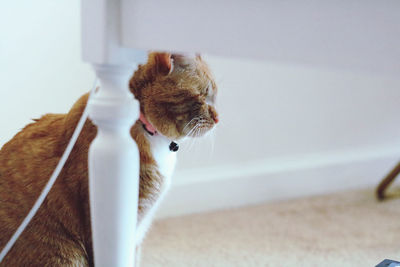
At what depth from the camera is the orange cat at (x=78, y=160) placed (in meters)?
0.93

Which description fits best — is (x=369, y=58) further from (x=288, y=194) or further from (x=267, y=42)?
(x=288, y=194)

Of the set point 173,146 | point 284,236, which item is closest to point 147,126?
point 173,146

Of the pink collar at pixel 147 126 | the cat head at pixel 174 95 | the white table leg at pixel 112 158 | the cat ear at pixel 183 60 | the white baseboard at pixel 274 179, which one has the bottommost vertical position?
the white baseboard at pixel 274 179

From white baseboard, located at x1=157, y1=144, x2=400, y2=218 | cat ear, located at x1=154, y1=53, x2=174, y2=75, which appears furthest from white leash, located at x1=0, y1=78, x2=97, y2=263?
white baseboard, located at x1=157, y1=144, x2=400, y2=218

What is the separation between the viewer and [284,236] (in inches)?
61.1

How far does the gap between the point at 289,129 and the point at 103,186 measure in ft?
3.92

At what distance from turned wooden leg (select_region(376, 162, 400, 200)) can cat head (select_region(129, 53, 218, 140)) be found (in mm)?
1002

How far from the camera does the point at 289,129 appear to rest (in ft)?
6.07

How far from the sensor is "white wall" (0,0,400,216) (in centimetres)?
133

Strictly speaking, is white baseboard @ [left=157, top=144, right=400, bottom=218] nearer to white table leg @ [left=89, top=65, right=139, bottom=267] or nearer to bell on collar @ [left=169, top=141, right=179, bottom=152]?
bell on collar @ [left=169, top=141, right=179, bottom=152]

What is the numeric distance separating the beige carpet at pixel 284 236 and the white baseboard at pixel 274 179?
0.04 meters

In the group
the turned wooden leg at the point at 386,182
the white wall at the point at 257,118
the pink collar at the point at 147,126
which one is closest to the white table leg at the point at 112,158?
the pink collar at the point at 147,126

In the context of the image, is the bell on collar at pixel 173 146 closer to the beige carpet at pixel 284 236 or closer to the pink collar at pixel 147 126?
the pink collar at pixel 147 126

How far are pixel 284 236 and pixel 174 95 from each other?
77 centimetres
